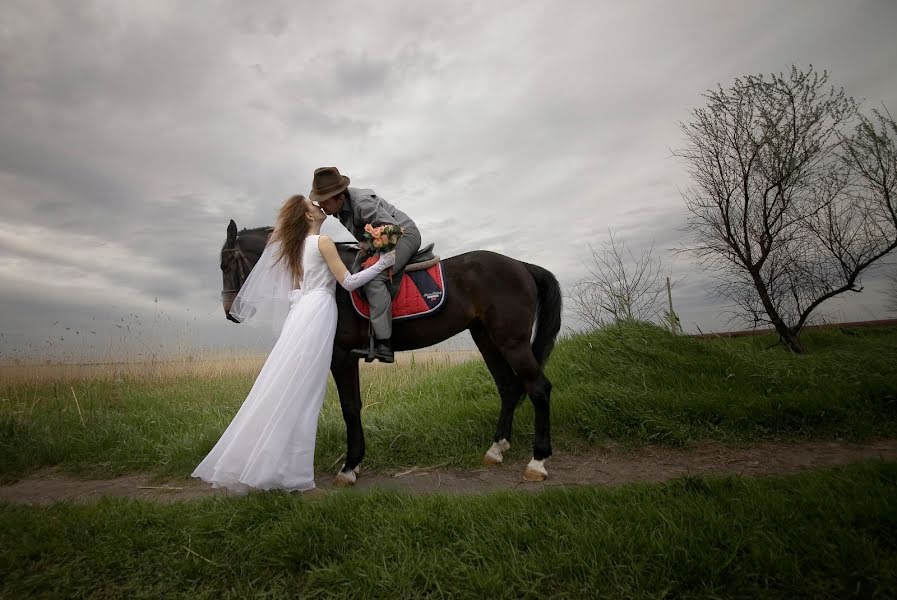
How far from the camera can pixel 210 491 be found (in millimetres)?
4734

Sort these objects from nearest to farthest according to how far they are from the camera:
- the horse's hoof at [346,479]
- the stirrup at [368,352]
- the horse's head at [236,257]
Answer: the stirrup at [368,352] → the horse's hoof at [346,479] → the horse's head at [236,257]

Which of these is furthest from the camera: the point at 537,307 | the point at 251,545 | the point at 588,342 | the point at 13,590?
the point at 588,342

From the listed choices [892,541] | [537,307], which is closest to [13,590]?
[537,307]

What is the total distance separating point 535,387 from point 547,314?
3.27 ft

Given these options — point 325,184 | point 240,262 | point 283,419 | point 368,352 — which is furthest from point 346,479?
point 325,184

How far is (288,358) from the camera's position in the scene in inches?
163

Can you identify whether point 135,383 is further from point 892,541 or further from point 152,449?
point 892,541

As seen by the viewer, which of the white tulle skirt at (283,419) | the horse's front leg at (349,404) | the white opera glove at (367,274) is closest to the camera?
the white tulle skirt at (283,419)

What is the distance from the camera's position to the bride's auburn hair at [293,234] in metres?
4.58

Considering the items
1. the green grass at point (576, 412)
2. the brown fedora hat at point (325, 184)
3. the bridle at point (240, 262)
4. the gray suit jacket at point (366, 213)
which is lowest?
the green grass at point (576, 412)

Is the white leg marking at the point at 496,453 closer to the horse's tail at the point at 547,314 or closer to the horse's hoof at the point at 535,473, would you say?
the horse's hoof at the point at 535,473

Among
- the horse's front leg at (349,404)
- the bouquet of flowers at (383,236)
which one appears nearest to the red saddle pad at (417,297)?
the bouquet of flowers at (383,236)

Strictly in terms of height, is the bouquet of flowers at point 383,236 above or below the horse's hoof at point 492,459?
above

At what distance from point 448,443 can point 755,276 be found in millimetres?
6946
